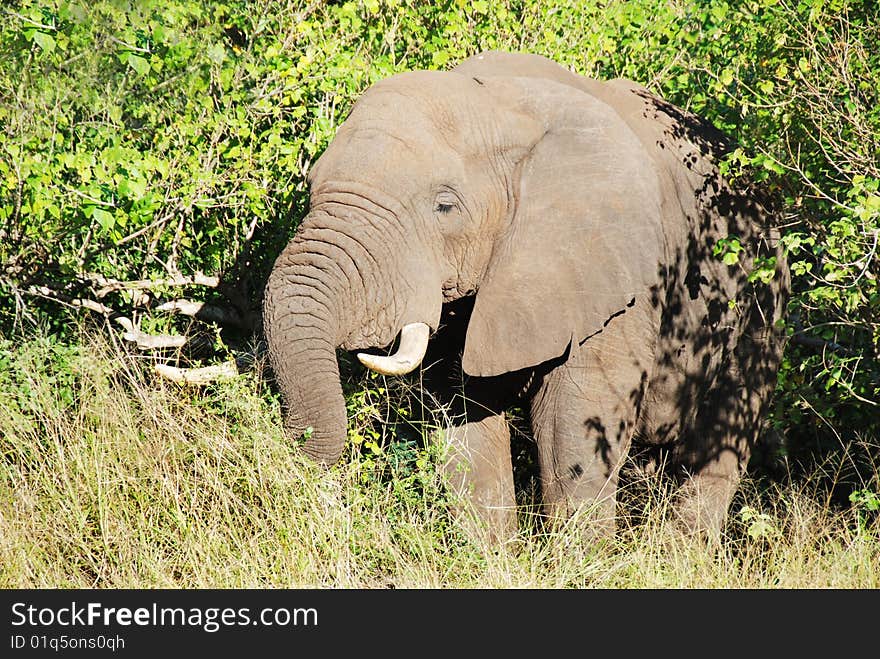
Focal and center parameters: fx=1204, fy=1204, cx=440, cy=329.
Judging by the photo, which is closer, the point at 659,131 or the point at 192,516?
the point at 192,516

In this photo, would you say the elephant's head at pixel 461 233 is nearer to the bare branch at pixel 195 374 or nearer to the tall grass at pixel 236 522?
the tall grass at pixel 236 522

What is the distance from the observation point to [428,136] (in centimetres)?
558

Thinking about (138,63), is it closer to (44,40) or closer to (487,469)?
(44,40)

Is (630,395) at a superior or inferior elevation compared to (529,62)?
inferior

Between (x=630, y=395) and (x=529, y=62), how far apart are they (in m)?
1.86

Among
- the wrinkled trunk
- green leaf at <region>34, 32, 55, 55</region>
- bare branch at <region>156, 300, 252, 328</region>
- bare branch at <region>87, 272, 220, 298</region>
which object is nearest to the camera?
the wrinkled trunk

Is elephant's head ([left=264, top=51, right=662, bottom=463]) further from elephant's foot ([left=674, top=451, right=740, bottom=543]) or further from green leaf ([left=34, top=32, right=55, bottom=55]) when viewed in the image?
elephant's foot ([left=674, top=451, right=740, bottom=543])

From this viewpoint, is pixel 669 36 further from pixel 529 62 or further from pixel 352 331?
pixel 352 331

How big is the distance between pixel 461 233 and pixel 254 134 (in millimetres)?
Answer: 1843

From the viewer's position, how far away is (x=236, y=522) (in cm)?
546

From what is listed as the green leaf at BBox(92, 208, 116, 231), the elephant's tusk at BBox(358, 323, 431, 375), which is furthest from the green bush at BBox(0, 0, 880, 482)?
the elephant's tusk at BBox(358, 323, 431, 375)

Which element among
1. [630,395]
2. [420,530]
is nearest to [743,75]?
[630,395]

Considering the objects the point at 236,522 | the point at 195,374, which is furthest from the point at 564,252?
the point at 236,522

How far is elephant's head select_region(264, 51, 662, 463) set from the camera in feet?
17.4
